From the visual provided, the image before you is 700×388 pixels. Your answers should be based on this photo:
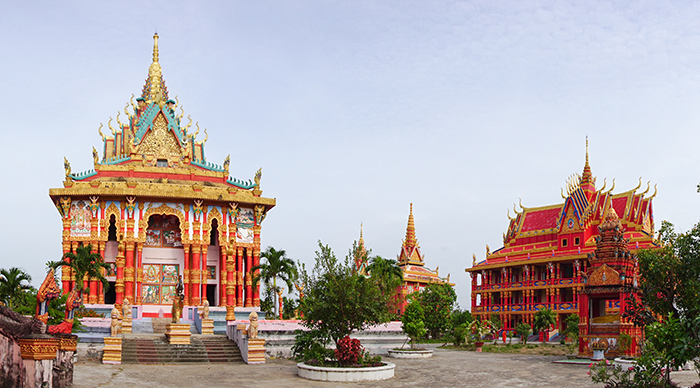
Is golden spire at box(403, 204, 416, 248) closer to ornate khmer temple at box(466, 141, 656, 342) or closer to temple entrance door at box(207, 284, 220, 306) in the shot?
ornate khmer temple at box(466, 141, 656, 342)

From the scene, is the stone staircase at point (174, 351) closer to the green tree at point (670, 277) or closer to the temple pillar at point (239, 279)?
the temple pillar at point (239, 279)

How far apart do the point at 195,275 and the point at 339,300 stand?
65.2ft

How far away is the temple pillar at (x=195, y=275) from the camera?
36812mm

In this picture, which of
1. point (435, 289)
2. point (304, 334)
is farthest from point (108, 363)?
point (435, 289)

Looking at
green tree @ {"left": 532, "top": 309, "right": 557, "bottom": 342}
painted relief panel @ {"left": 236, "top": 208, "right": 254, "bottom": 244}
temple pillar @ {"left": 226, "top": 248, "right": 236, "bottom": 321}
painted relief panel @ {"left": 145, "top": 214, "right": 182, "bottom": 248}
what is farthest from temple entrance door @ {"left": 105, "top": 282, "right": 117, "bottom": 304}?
green tree @ {"left": 532, "top": 309, "right": 557, "bottom": 342}

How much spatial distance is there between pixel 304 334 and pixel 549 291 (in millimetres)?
34653

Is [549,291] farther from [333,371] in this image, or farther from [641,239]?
[333,371]

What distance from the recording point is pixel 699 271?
20.0 meters

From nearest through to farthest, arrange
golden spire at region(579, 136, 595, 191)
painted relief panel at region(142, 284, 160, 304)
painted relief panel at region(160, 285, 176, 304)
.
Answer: painted relief panel at region(142, 284, 160, 304) → painted relief panel at region(160, 285, 176, 304) → golden spire at region(579, 136, 595, 191)

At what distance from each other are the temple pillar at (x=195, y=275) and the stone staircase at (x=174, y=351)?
36.3ft

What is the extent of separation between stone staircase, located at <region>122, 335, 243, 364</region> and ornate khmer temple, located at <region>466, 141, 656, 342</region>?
28.4 meters

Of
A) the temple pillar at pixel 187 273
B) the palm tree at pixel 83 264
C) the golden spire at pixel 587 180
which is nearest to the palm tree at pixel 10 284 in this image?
the palm tree at pixel 83 264

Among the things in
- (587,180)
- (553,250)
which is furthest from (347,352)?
(587,180)

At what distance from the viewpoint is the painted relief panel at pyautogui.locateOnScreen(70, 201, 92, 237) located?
36781 mm
